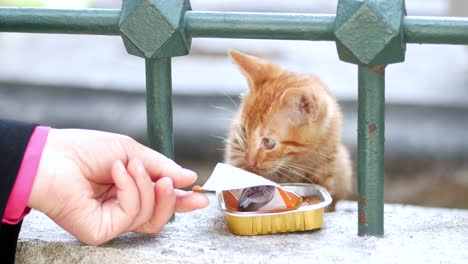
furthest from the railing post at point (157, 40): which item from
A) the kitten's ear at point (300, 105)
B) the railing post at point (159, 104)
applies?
the kitten's ear at point (300, 105)

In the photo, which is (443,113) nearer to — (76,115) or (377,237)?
(76,115)

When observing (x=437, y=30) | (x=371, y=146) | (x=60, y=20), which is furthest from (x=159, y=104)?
(x=437, y=30)

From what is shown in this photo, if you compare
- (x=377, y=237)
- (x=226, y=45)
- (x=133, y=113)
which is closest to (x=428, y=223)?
(x=377, y=237)

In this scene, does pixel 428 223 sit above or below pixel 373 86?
below

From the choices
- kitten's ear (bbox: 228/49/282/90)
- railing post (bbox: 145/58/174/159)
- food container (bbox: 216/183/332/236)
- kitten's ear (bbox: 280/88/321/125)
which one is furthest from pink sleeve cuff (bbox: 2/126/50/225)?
kitten's ear (bbox: 228/49/282/90)

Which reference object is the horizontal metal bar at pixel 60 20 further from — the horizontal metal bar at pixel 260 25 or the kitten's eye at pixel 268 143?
the kitten's eye at pixel 268 143

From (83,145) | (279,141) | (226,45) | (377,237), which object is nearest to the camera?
(83,145)
